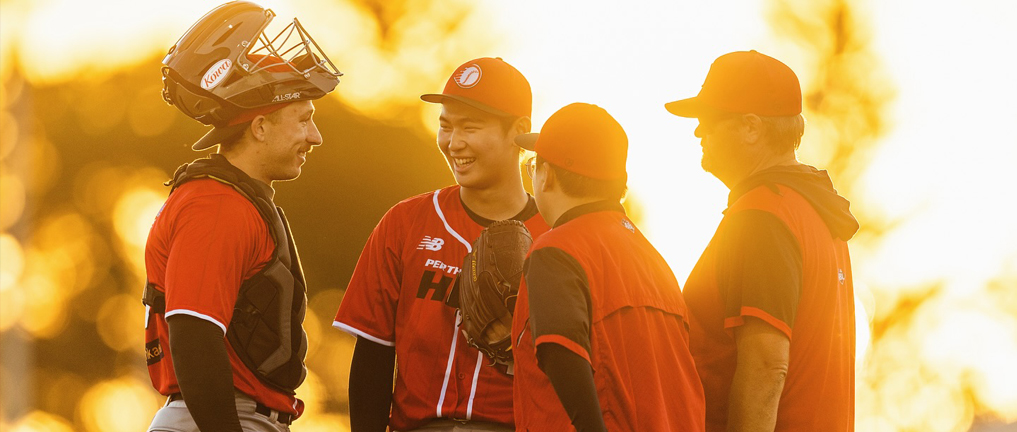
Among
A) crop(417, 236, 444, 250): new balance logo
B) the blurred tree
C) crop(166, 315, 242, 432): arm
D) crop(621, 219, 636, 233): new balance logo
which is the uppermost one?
the blurred tree

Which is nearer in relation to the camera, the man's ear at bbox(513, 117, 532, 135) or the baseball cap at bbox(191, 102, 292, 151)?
the baseball cap at bbox(191, 102, 292, 151)

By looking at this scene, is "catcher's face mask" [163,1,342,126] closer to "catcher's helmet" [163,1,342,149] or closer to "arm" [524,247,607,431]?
"catcher's helmet" [163,1,342,149]

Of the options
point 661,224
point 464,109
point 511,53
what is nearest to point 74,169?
point 511,53

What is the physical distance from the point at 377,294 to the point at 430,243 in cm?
32

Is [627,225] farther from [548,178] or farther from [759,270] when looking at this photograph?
[759,270]

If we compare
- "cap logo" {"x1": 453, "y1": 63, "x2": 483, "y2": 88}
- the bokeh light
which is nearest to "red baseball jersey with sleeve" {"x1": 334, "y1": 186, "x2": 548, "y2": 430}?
"cap logo" {"x1": 453, "y1": 63, "x2": 483, "y2": 88}

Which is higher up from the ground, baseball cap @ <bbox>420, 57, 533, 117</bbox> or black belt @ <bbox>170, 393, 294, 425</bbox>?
baseball cap @ <bbox>420, 57, 533, 117</bbox>

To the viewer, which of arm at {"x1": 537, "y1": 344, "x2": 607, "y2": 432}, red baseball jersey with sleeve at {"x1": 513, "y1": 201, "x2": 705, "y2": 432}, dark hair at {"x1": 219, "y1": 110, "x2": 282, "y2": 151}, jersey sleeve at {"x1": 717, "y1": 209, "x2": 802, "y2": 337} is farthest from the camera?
dark hair at {"x1": 219, "y1": 110, "x2": 282, "y2": 151}

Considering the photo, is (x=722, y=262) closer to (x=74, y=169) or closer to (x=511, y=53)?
(x=511, y=53)

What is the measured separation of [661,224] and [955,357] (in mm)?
6907

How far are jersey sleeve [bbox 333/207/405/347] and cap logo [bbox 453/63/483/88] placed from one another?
0.74m

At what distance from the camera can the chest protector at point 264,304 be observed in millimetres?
4949

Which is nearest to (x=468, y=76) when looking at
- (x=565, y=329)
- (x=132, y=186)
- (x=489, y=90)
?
(x=489, y=90)

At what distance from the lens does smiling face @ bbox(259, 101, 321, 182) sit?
5.33m
